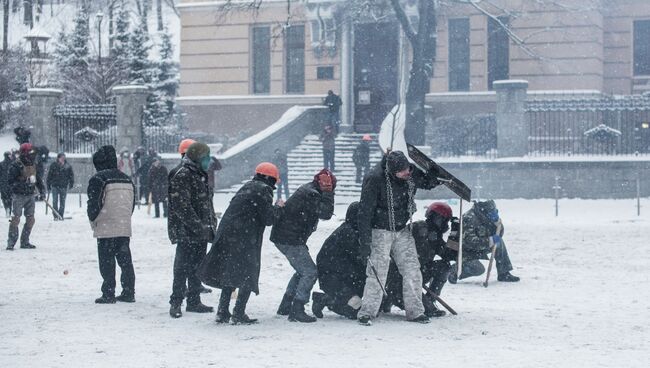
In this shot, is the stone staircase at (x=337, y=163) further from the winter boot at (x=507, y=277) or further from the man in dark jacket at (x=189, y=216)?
the man in dark jacket at (x=189, y=216)

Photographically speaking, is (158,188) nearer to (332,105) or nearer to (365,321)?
(332,105)

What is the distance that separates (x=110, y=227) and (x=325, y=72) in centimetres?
2374


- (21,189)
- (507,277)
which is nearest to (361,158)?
(21,189)

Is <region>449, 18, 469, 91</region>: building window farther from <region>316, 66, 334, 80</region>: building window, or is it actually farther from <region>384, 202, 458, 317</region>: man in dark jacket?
<region>384, 202, 458, 317</region>: man in dark jacket

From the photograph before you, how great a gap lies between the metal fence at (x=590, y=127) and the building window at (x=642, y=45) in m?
6.42

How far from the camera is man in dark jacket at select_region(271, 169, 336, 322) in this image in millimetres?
10492

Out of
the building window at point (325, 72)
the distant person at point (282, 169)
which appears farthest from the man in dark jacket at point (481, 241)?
the building window at point (325, 72)

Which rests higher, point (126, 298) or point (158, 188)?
point (158, 188)

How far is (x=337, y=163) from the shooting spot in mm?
30734

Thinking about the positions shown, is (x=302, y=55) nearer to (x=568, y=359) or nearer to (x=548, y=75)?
(x=548, y=75)

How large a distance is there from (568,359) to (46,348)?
14.1 ft

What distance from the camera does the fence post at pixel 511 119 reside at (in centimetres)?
2705

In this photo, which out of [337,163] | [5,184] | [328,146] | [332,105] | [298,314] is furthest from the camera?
[332,105]

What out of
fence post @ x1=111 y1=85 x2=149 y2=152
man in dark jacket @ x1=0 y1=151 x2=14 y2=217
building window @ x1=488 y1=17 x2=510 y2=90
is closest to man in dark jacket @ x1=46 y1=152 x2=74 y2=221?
man in dark jacket @ x1=0 y1=151 x2=14 y2=217
